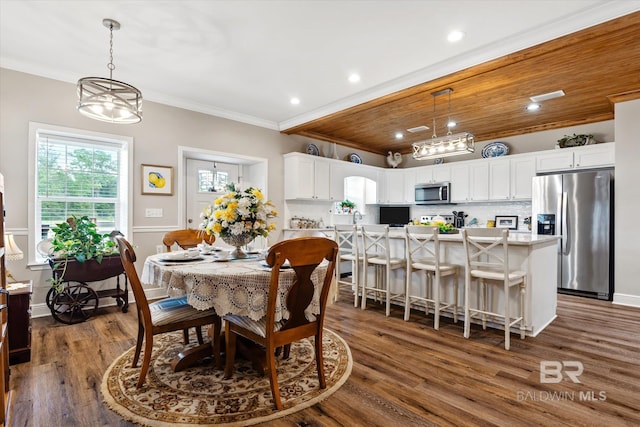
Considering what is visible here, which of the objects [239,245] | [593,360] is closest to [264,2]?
[239,245]

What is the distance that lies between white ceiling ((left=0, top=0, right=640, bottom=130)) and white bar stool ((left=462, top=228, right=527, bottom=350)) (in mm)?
1699

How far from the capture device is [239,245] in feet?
8.10

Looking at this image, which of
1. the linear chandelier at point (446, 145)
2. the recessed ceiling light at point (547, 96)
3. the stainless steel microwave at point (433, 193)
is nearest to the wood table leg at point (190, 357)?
the linear chandelier at point (446, 145)

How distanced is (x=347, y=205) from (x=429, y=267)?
3.53 m

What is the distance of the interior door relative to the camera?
4949mm

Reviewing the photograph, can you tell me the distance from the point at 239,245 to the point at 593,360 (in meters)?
2.87

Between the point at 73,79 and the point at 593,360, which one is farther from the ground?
the point at 73,79

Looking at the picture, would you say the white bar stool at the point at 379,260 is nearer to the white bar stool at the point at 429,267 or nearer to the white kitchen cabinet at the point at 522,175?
the white bar stool at the point at 429,267

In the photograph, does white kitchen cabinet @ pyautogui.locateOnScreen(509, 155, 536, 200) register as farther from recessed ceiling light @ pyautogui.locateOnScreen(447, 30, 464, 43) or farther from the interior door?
the interior door

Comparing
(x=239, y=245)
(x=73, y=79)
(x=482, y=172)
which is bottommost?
(x=239, y=245)

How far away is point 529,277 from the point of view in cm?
302

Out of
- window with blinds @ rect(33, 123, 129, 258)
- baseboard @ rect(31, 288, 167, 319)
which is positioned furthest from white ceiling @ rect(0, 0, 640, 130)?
baseboard @ rect(31, 288, 167, 319)

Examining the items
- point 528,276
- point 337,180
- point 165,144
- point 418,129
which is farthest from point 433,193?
point 165,144

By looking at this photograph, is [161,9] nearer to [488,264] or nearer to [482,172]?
[488,264]
